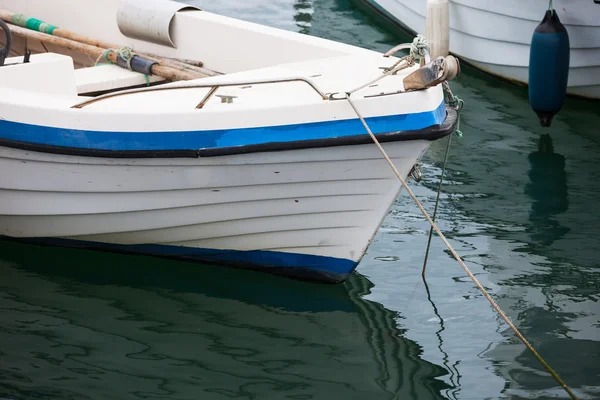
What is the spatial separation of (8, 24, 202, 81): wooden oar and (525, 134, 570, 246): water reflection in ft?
6.89

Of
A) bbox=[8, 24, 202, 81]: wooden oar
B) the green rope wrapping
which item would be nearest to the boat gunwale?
bbox=[8, 24, 202, 81]: wooden oar

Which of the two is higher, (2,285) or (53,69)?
(53,69)

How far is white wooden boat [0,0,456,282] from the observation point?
4273 mm

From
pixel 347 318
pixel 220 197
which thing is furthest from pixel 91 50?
pixel 347 318

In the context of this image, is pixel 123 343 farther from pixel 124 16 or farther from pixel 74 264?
pixel 124 16

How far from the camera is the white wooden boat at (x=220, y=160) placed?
4.27m

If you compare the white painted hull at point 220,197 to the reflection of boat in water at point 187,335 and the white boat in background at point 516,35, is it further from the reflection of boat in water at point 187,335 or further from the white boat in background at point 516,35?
the white boat in background at point 516,35

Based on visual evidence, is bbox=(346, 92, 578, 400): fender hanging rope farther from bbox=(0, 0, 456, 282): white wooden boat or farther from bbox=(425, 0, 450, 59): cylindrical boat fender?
bbox=(425, 0, 450, 59): cylindrical boat fender

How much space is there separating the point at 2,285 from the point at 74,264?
0.40 meters

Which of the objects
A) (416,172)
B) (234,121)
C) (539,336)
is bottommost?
(539,336)

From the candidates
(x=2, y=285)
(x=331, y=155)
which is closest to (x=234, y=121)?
(x=331, y=155)

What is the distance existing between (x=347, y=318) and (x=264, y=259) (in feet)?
1.80

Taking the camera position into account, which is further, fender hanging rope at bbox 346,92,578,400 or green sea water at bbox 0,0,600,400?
green sea water at bbox 0,0,600,400

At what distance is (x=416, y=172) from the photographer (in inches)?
179
